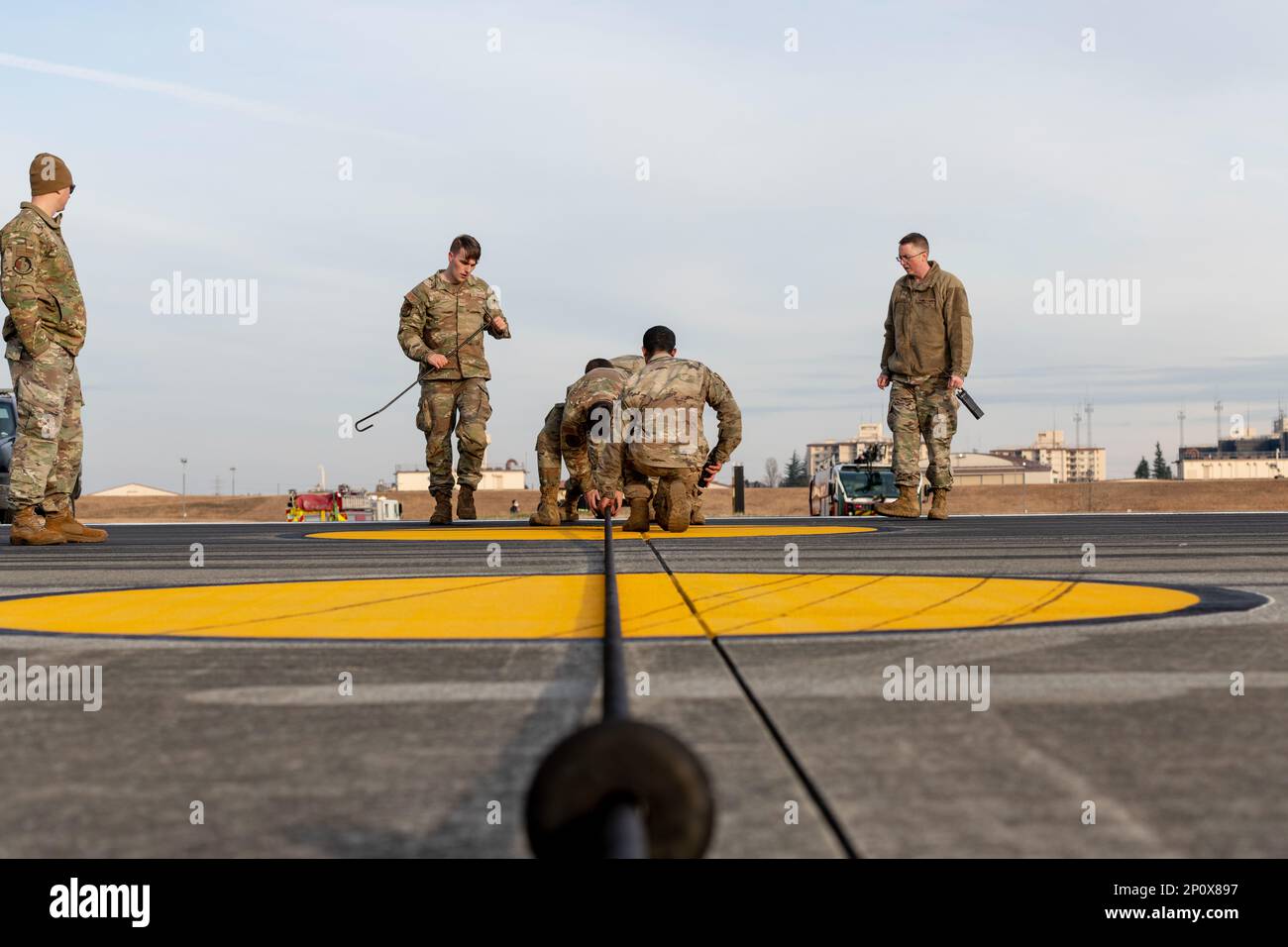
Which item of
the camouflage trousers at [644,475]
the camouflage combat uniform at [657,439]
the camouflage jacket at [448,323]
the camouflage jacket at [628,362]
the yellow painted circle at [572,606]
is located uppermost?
the camouflage jacket at [448,323]

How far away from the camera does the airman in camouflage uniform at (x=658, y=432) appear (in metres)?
10.2

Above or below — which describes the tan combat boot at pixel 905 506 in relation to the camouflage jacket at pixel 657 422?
below

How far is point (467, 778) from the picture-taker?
84.3 inches

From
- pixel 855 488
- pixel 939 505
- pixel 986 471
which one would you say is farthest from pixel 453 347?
pixel 986 471

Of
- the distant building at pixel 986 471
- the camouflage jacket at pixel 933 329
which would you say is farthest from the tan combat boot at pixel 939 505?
the distant building at pixel 986 471

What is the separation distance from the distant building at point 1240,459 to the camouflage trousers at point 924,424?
446 feet

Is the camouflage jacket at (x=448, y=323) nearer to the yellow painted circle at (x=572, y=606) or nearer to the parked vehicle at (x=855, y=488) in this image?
the yellow painted circle at (x=572, y=606)

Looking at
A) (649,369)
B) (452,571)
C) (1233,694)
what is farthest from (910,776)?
(649,369)

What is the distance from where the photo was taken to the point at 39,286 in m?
9.76

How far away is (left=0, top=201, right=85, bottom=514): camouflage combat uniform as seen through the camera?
9625mm
